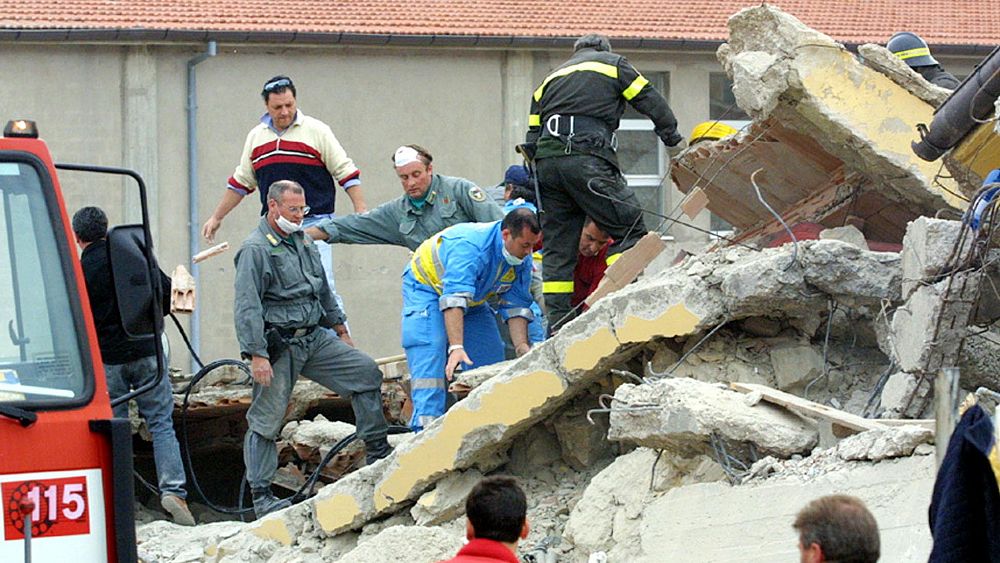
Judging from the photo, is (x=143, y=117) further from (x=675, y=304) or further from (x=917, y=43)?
(x=675, y=304)

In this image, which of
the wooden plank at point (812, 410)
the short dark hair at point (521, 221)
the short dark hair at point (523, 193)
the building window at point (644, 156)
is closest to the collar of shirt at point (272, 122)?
the short dark hair at point (523, 193)

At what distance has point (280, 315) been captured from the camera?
371 inches

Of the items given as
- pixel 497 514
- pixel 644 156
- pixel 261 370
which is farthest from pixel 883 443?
pixel 644 156

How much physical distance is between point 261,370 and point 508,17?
38.6 feet

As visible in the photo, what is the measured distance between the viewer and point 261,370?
9281 millimetres

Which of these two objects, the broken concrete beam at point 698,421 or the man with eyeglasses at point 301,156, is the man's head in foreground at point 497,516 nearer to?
the broken concrete beam at point 698,421

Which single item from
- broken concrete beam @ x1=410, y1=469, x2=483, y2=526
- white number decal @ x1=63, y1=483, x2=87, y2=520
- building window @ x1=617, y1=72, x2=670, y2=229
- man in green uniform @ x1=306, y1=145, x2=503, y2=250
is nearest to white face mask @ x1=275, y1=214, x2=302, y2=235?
man in green uniform @ x1=306, y1=145, x2=503, y2=250

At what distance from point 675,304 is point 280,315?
8.92 feet

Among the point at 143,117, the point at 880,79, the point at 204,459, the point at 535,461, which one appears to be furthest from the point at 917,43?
the point at 143,117

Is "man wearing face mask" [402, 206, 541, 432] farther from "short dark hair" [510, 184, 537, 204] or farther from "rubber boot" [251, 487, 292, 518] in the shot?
"short dark hair" [510, 184, 537, 204]

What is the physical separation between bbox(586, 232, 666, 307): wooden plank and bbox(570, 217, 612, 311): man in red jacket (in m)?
0.52

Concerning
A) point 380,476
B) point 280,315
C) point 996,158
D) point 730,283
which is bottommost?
point 380,476

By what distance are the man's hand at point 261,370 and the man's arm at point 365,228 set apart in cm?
142

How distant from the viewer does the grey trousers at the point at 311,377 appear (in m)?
9.48
